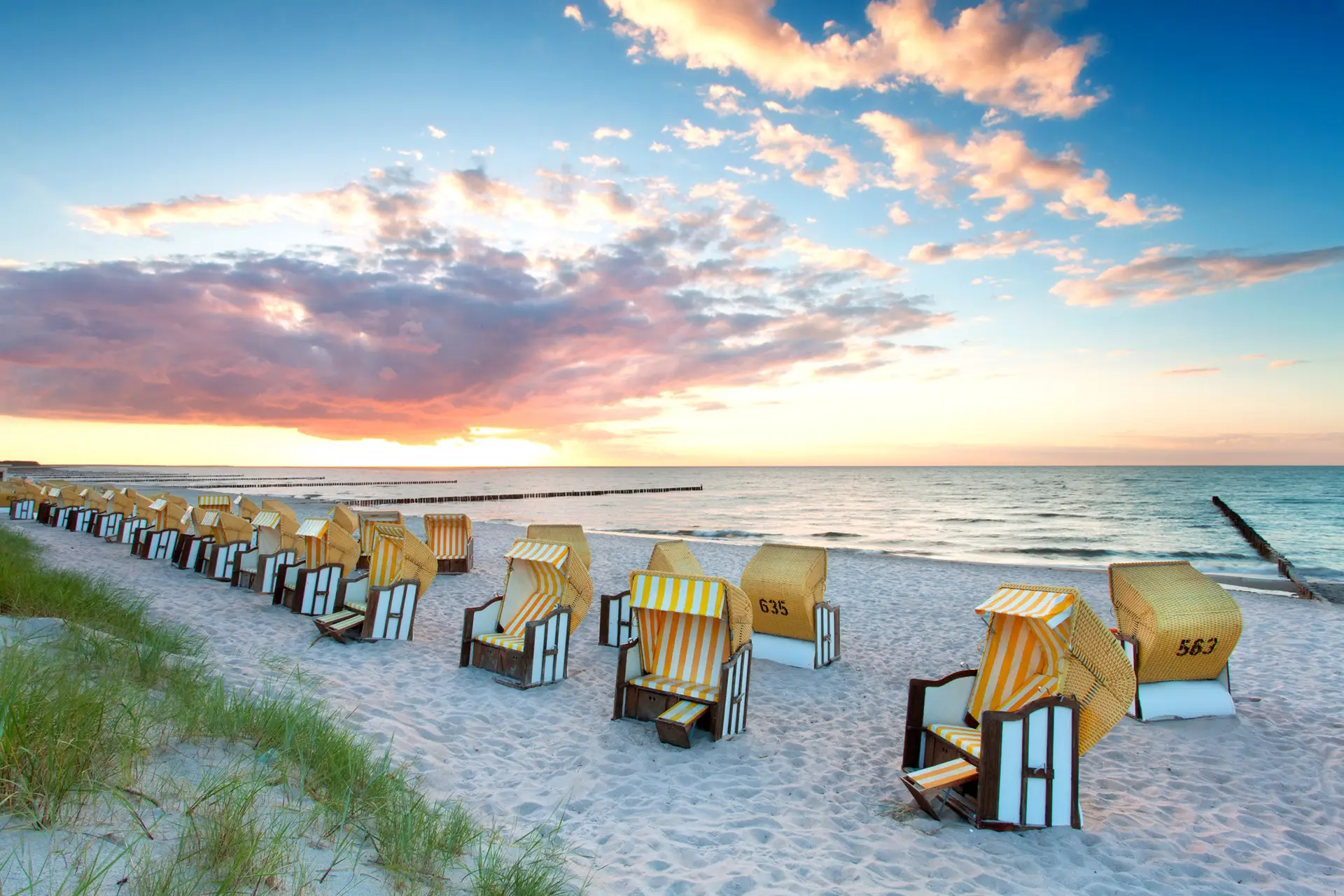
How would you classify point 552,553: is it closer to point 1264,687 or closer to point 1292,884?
point 1292,884

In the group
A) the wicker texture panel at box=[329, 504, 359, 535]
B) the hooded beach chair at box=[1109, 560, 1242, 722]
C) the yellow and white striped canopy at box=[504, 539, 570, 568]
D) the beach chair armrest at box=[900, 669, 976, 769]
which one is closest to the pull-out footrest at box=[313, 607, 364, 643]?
the yellow and white striped canopy at box=[504, 539, 570, 568]

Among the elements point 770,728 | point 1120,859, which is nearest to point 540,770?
point 770,728

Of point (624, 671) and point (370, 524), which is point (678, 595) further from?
point (370, 524)

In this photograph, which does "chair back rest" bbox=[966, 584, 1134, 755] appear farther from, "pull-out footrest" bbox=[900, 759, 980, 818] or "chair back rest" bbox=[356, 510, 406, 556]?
"chair back rest" bbox=[356, 510, 406, 556]

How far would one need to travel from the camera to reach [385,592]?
841 cm

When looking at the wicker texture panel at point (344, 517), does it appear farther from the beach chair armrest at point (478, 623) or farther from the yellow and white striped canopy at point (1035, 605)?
the yellow and white striped canopy at point (1035, 605)

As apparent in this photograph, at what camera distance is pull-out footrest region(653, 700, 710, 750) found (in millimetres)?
5684

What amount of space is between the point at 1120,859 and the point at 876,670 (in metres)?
4.01

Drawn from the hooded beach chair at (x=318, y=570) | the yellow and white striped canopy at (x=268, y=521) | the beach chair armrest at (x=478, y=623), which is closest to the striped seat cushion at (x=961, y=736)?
the beach chair armrest at (x=478, y=623)

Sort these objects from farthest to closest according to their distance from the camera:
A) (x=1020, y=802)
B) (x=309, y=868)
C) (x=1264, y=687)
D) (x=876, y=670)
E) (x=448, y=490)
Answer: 1. (x=448, y=490)
2. (x=876, y=670)
3. (x=1264, y=687)
4. (x=1020, y=802)
5. (x=309, y=868)

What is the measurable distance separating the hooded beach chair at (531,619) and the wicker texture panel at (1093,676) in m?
4.91

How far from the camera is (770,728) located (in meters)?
6.32

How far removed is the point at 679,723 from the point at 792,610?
3.06 metres

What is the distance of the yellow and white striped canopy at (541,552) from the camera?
7.64 metres
